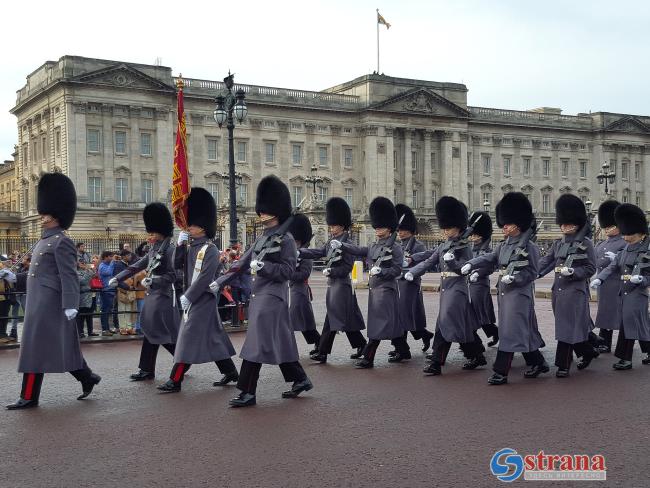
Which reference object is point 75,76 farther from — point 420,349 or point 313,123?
point 420,349

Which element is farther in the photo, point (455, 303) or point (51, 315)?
point (455, 303)

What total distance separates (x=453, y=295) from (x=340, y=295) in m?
1.68

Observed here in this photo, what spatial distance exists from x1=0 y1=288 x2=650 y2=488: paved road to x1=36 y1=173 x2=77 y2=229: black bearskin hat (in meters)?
1.97

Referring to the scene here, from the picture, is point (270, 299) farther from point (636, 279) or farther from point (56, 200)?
point (636, 279)

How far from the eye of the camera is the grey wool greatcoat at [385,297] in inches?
428

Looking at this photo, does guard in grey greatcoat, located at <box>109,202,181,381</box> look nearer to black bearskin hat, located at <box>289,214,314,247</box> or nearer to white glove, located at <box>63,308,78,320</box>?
white glove, located at <box>63,308,78,320</box>

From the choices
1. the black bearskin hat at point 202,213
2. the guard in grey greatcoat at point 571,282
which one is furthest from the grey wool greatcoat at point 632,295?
the black bearskin hat at point 202,213

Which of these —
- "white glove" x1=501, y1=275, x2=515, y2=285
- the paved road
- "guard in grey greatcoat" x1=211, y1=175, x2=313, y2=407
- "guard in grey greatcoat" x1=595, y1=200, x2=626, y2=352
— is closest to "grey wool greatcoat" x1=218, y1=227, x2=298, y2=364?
"guard in grey greatcoat" x1=211, y1=175, x2=313, y2=407

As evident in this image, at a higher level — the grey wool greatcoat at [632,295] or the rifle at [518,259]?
the rifle at [518,259]

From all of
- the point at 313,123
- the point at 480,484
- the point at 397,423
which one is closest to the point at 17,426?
the point at 397,423

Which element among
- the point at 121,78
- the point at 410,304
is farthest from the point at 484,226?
the point at 121,78

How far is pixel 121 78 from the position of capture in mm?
58781

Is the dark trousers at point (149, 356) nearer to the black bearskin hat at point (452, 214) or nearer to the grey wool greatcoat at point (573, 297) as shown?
the black bearskin hat at point (452, 214)

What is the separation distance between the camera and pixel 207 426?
7508mm
